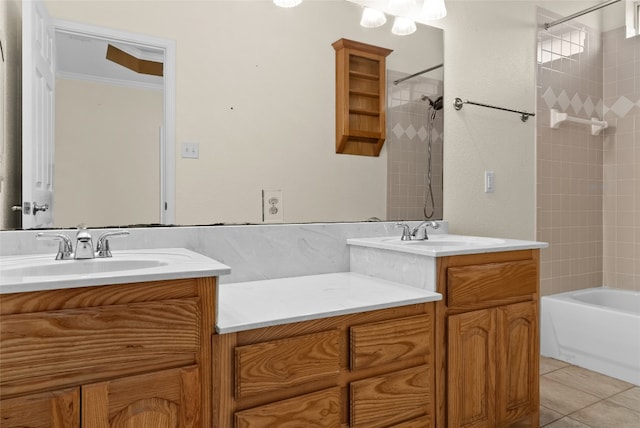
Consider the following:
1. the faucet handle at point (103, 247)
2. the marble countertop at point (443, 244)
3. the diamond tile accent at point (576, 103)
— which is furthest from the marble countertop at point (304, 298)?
the diamond tile accent at point (576, 103)

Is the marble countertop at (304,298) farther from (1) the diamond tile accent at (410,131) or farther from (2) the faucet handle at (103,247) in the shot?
(1) the diamond tile accent at (410,131)

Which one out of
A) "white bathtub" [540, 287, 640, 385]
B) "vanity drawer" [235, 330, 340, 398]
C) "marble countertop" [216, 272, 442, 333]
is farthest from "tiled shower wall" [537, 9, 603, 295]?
"vanity drawer" [235, 330, 340, 398]

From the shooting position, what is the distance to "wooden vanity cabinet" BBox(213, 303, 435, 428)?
3.62 feet

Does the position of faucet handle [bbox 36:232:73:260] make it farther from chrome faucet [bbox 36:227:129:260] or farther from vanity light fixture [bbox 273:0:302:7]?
vanity light fixture [bbox 273:0:302:7]

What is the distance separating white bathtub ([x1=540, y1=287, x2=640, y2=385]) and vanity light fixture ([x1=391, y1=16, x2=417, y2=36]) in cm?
181

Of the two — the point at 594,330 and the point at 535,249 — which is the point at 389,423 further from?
the point at 594,330

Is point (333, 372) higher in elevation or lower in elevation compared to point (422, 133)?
lower

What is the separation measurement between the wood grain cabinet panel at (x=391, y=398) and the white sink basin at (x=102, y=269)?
58cm

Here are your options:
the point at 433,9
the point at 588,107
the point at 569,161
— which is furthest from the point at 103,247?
the point at 588,107

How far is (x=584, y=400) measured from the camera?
2.12m

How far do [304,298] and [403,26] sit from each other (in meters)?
1.40

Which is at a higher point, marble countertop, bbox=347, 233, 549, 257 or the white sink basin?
marble countertop, bbox=347, 233, 549, 257

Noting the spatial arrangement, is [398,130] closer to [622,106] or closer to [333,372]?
[333,372]

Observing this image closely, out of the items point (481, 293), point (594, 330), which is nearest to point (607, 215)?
point (594, 330)
